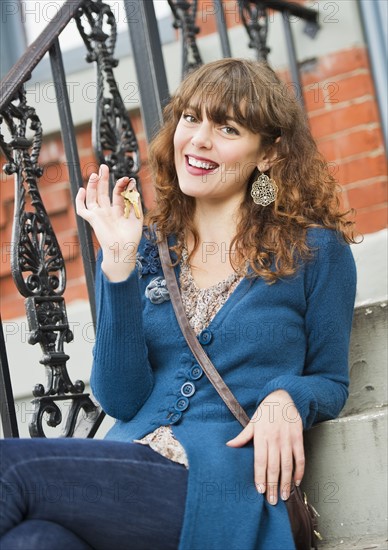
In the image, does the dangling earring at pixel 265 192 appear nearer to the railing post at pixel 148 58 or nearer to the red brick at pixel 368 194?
the railing post at pixel 148 58

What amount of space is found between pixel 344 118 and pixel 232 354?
1.95m

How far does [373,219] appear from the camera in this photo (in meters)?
3.99

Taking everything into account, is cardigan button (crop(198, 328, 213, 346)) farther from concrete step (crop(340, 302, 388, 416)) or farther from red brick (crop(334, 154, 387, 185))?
red brick (crop(334, 154, 387, 185))

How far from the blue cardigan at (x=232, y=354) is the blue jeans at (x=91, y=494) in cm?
12

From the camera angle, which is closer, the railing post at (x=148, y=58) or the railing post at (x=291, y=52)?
the railing post at (x=148, y=58)

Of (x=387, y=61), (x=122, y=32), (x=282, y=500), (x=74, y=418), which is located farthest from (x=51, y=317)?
(x=122, y=32)

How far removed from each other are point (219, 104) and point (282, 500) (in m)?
0.94

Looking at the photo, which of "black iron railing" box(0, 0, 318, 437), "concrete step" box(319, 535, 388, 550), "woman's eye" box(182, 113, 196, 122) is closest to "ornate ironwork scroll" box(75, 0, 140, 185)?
"black iron railing" box(0, 0, 318, 437)

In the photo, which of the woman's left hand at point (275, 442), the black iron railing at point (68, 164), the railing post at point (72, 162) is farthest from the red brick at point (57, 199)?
the woman's left hand at point (275, 442)

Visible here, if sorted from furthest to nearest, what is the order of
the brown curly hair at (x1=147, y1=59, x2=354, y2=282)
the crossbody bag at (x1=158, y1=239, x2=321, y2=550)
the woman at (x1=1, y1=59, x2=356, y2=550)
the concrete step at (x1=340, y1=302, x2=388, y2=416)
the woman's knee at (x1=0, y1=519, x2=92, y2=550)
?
the concrete step at (x1=340, y1=302, x2=388, y2=416)
the brown curly hair at (x1=147, y1=59, x2=354, y2=282)
the crossbody bag at (x1=158, y1=239, x2=321, y2=550)
the woman at (x1=1, y1=59, x2=356, y2=550)
the woman's knee at (x1=0, y1=519, x2=92, y2=550)

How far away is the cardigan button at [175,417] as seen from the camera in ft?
7.54

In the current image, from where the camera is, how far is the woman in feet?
6.91

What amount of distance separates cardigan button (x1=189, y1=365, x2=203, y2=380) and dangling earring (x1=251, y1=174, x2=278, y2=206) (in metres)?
0.48

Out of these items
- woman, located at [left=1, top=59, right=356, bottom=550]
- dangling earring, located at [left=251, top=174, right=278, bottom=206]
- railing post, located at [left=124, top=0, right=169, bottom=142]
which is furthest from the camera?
railing post, located at [left=124, top=0, right=169, bottom=142]
